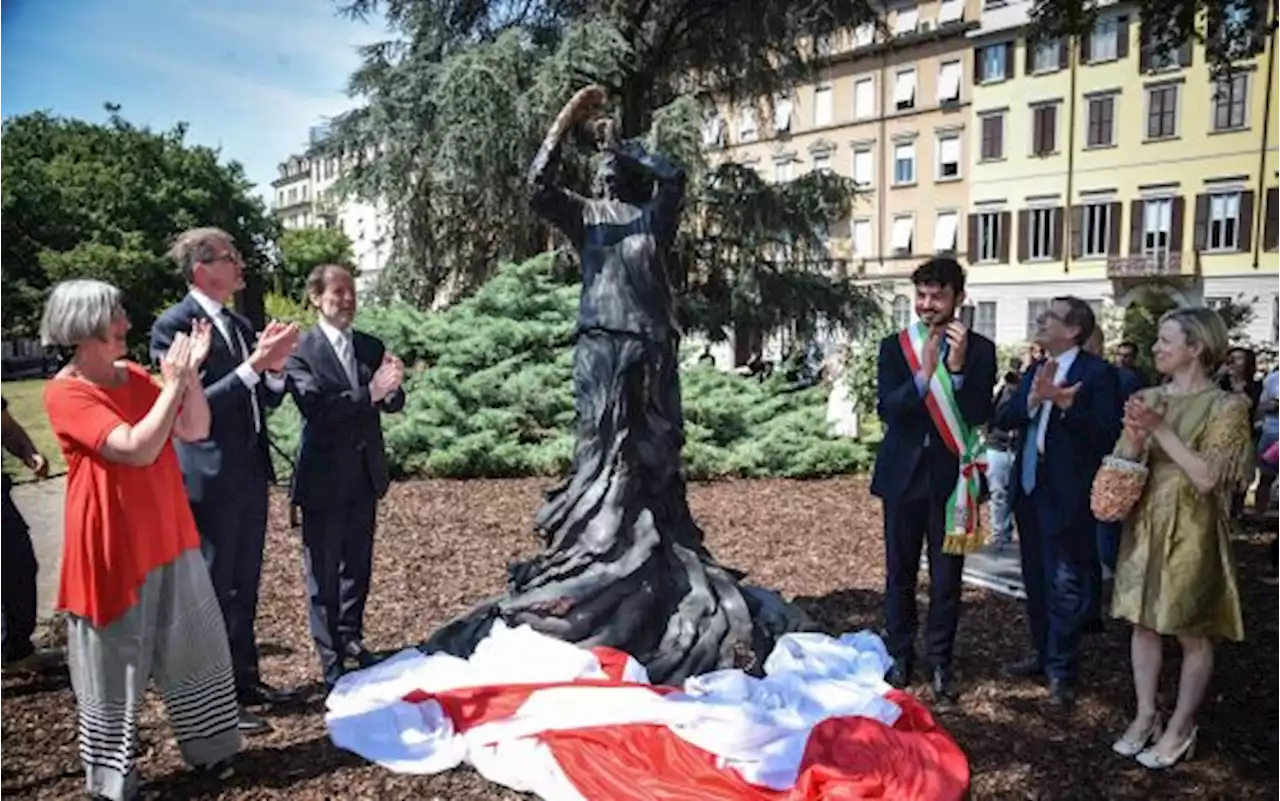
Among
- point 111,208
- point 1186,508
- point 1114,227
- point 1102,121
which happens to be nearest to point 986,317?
point 1114,227

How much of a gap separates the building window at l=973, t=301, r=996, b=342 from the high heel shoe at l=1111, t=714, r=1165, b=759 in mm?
36204

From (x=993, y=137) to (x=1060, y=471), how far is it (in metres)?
37.2

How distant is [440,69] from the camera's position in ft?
46.9

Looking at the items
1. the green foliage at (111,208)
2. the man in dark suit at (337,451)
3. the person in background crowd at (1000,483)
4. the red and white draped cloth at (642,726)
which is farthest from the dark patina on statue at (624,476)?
the green foliage at (111,208)

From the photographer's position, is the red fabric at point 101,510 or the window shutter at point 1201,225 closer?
the red fabric at point 101,510

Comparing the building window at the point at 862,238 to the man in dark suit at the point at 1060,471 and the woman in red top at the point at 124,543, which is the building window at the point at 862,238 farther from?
the woman in red top at the point at 124,543

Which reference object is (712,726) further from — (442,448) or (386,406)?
(442,448)

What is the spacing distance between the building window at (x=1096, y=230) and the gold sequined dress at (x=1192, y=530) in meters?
35.0

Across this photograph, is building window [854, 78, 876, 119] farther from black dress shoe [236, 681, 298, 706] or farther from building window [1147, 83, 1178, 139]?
black dress shoe [236, 681, 298, 706]

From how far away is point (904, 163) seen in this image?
136 ft

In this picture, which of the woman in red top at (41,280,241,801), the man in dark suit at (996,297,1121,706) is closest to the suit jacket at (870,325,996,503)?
the man in dark suit at (996,297,1121,706)

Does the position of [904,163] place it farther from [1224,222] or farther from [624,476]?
[624,476]

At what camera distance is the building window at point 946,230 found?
39.8 meters

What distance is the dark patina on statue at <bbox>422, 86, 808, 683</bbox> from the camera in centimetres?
431
